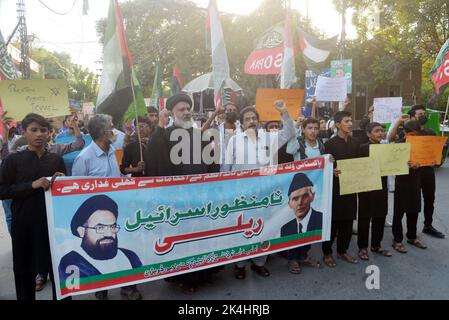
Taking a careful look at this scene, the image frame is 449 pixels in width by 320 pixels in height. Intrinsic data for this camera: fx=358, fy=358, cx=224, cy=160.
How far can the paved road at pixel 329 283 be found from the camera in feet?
11.0

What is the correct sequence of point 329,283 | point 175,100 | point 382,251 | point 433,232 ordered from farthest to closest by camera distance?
point 433,232, point 382,251, point 329,283, point 175,100

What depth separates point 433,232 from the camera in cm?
481

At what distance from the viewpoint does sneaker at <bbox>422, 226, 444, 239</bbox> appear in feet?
15.5

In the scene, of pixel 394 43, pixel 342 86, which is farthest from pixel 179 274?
pixel 394 43

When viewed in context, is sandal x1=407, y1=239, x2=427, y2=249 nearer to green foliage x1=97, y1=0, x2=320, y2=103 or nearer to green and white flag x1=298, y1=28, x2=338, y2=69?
green and white flag x1=298, y1=28, x2=338, y2=69

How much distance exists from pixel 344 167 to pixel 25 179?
2984 mm

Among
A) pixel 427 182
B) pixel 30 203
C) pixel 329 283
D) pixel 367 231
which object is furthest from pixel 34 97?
pixel 427 182

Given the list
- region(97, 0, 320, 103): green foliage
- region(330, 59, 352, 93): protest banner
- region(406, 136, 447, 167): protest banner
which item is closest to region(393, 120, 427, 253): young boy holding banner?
region(406, 136, 447, 167): protest banner

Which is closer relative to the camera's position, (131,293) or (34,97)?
(131,293)

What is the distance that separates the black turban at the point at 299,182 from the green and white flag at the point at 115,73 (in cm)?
190

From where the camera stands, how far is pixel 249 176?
3492mm

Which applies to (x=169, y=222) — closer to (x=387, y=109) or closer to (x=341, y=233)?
(x=341, y=233)

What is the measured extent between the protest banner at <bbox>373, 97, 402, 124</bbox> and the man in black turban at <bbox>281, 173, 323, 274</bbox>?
97.0 inches

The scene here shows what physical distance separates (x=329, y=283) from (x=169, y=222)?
173 cm
